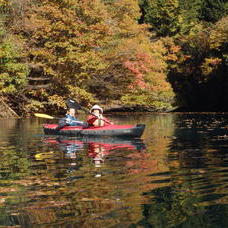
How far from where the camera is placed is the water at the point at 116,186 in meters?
7.41

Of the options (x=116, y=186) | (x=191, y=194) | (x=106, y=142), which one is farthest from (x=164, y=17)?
(x=191, y=194)

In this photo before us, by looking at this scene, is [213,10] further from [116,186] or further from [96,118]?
[116,186]

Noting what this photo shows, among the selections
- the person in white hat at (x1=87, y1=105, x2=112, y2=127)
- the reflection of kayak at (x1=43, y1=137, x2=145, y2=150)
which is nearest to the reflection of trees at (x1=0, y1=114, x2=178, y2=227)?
the reflection of kayak at (x1=43, y1=137, x2=145, y2=150)

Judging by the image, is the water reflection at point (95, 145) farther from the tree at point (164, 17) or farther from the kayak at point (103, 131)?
the tree at point (164, 17)

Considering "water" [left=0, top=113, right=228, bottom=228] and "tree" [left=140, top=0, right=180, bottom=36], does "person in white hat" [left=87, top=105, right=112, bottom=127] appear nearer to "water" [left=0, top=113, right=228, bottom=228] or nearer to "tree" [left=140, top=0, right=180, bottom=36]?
"water" [left=0, top=113, right=228, bottom=228]

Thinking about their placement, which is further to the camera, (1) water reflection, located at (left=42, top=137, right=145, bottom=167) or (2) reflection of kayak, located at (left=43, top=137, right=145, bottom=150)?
(2) reflection of kayak, located at (left=43, top=137, right=145, bottom=150)

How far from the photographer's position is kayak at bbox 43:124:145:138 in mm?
19266

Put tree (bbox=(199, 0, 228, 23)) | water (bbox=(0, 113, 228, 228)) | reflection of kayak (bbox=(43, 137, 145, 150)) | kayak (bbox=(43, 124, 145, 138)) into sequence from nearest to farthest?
1. water (bbox=(0, 113, 228, 228))
2. reflection of kayak (bbox=(43, 137, 145, 150))
3. kayak (bbox=(43, 124, 145, 138))
4. tree (bbox=(199, 0, 228, 23))

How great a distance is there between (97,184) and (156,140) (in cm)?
941

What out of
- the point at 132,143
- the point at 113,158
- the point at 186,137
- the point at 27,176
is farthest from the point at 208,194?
the point at 186,137

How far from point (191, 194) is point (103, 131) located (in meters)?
11.4

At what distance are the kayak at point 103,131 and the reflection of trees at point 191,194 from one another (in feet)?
15.7

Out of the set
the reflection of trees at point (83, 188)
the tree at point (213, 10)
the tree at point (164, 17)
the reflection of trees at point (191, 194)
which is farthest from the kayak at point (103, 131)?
the tree at point (213, 10)

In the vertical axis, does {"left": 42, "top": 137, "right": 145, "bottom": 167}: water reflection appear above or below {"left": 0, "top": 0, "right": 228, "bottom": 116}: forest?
below
